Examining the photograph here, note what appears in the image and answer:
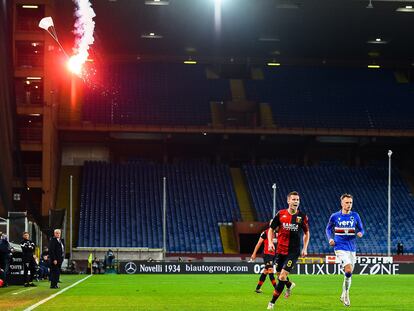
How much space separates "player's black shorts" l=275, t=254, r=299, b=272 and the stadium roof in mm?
37131

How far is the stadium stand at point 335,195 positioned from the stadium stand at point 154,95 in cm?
654

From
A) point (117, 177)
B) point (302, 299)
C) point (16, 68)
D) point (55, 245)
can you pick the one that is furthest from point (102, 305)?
point (117, 177)

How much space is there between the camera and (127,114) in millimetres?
65750

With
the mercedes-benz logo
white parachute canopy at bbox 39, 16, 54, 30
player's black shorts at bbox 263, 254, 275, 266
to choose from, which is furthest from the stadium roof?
player's black shorts at bbox 263, 254, 275, 266

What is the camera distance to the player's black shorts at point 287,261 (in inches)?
714

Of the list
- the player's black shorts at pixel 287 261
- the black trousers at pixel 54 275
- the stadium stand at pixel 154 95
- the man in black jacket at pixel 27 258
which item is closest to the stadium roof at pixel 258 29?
the stadium stand at pixel 154 95

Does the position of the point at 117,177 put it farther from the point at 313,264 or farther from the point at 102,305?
the point at 102,305

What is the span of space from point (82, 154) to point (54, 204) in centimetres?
761

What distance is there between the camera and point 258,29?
208 feet

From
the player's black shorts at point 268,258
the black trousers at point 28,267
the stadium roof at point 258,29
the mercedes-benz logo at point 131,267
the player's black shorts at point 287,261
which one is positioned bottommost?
the mercedes-benz logo at point 131,267

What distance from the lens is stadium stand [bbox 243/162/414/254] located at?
199 ft

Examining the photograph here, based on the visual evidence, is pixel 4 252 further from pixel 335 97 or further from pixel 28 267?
pixel 335 97

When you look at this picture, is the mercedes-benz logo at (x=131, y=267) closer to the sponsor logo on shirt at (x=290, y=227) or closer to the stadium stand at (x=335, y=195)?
the stadium stand at (x=335, y=195)

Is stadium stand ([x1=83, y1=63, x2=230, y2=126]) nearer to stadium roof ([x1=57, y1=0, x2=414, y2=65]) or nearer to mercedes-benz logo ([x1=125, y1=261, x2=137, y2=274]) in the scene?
stadium roof ([x1=57, y1=0, x2=414, y2=65])
